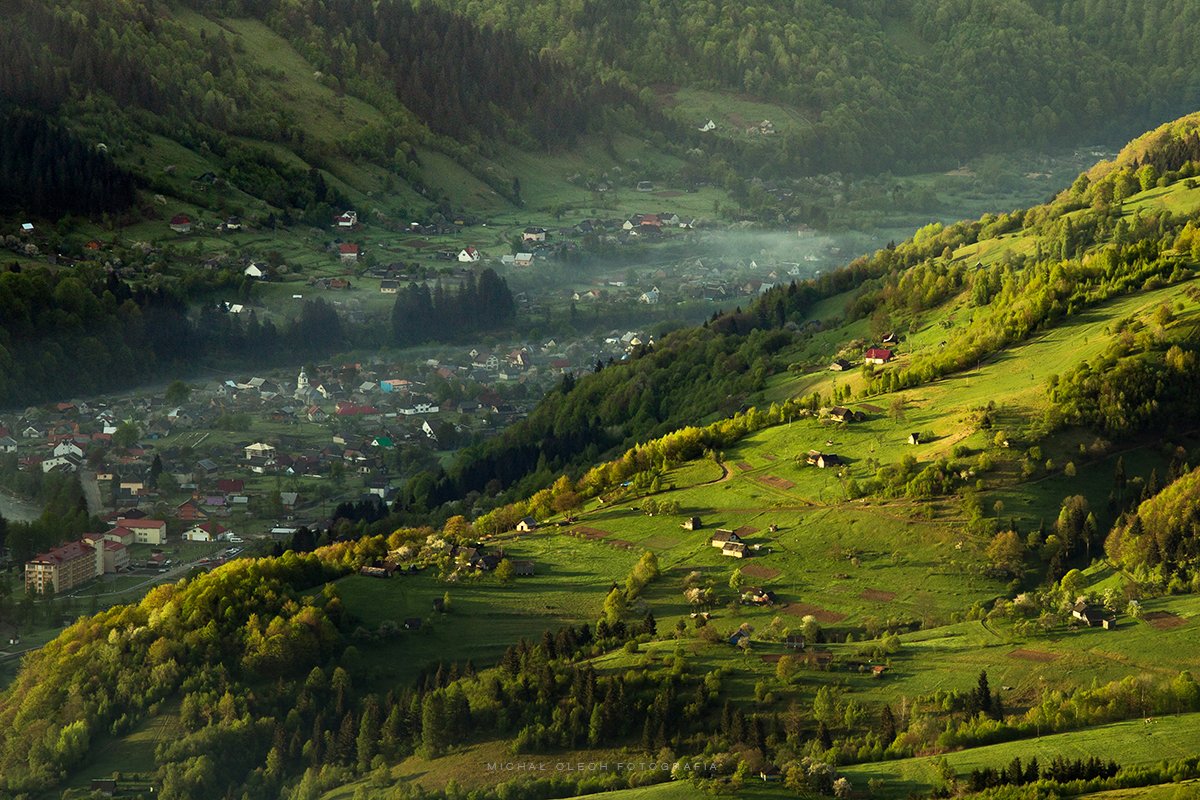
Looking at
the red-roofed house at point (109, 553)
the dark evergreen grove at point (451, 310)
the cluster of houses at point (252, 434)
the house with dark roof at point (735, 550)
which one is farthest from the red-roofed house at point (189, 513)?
the dark evergreen grove at point (451, 310)

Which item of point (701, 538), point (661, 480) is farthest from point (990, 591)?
point (661, 480)

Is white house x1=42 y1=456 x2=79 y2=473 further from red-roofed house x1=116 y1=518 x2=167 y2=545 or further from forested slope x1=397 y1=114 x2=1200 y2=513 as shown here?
forested slope x1=397 y1=114 x2=1200 y2=513

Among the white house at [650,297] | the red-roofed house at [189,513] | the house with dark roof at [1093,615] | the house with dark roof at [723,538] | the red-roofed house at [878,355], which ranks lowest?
the red-roofed house at [189,513]

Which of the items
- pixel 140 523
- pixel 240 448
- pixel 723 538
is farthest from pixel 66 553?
pixel 723 538

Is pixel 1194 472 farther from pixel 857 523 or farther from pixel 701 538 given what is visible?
pixel 701 538

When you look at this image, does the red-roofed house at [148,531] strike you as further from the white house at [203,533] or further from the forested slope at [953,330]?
the forested slope at [953,330]

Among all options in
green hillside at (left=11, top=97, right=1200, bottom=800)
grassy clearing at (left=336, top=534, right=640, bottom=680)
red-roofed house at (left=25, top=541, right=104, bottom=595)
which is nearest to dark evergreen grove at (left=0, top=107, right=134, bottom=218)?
green hillside at (left=11, top=97, right=1200, bottom=800)

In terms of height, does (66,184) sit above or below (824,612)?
above
